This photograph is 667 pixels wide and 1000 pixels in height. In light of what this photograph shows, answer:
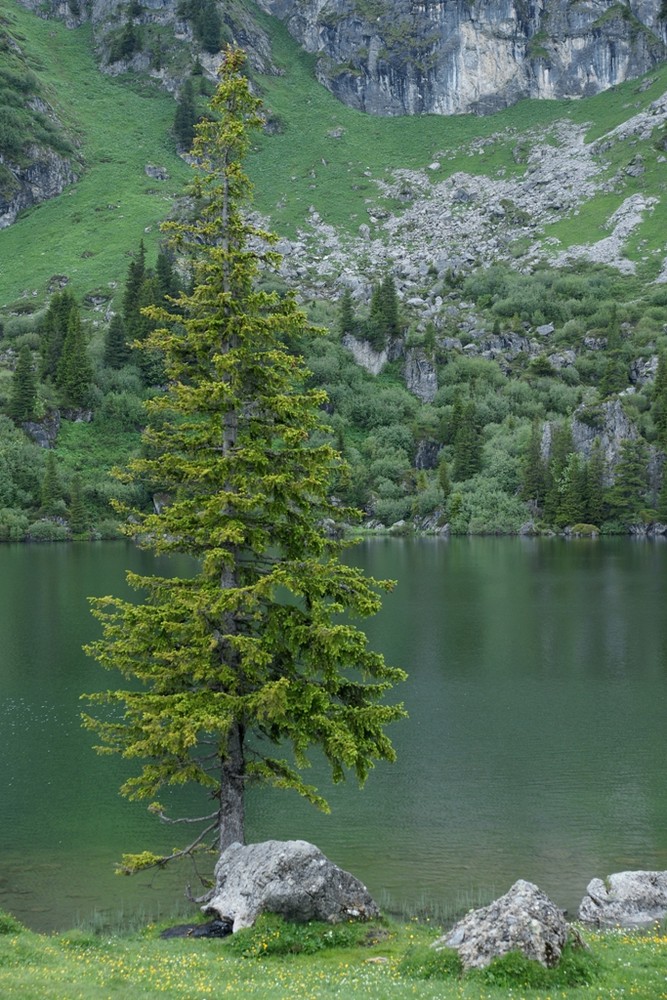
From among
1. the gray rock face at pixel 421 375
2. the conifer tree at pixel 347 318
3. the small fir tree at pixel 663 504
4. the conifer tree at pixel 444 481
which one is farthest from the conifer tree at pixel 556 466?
the conifer tree at pixel 347 318

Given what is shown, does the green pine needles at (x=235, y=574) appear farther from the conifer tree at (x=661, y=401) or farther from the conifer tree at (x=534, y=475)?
the conifer tree at (x=661, y=401)

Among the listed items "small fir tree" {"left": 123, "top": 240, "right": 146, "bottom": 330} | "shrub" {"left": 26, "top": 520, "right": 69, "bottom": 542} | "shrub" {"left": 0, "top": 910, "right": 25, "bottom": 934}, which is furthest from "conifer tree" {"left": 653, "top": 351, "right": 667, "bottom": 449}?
"shrub" {"left": 0, "top": 910, "right": 25, "bottom": 934}

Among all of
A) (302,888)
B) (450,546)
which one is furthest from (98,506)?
(302,888)

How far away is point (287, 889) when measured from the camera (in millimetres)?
15828

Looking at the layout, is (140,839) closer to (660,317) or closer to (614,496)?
(614,496)

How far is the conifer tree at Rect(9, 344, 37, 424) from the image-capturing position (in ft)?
436

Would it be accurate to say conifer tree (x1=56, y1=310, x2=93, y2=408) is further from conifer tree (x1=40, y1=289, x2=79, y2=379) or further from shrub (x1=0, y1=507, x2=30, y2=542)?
shrub (x1=0, y1=507, x2=30, y2=542)

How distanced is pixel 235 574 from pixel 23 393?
12475 centimetres

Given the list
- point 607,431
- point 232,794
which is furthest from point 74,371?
point 232,794

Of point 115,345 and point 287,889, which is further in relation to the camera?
point 115,345

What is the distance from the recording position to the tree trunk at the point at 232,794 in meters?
18.9

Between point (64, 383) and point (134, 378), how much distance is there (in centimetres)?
1276

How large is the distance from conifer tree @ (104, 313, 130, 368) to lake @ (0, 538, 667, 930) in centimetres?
9297

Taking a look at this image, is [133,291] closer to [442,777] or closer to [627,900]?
[442,777]
